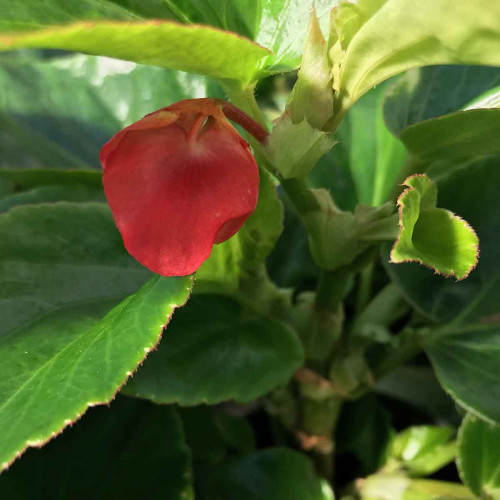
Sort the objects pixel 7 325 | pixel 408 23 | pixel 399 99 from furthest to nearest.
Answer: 1. pixel 399 99
2. pixel 7 325
3. pixel 408 23

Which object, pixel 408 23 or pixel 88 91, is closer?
pixel 408 23

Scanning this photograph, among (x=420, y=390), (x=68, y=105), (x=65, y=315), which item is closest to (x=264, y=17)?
(x=65, y=315)

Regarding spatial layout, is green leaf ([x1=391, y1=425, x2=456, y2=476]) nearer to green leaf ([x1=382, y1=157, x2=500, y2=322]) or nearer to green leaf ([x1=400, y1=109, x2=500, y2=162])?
green leaf ([x1=382, y1=157, x2=500, y2=322])

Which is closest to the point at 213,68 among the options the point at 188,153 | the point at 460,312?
the point at 188,153

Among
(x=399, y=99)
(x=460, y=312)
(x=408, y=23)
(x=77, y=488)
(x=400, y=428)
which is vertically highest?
(x=408, y=23)

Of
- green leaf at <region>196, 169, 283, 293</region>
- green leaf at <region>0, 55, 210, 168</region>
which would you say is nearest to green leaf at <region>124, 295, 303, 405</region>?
green leaf at <region>196, 169, 283, 293</region>

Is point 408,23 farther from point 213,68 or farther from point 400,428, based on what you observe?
point 400,428
